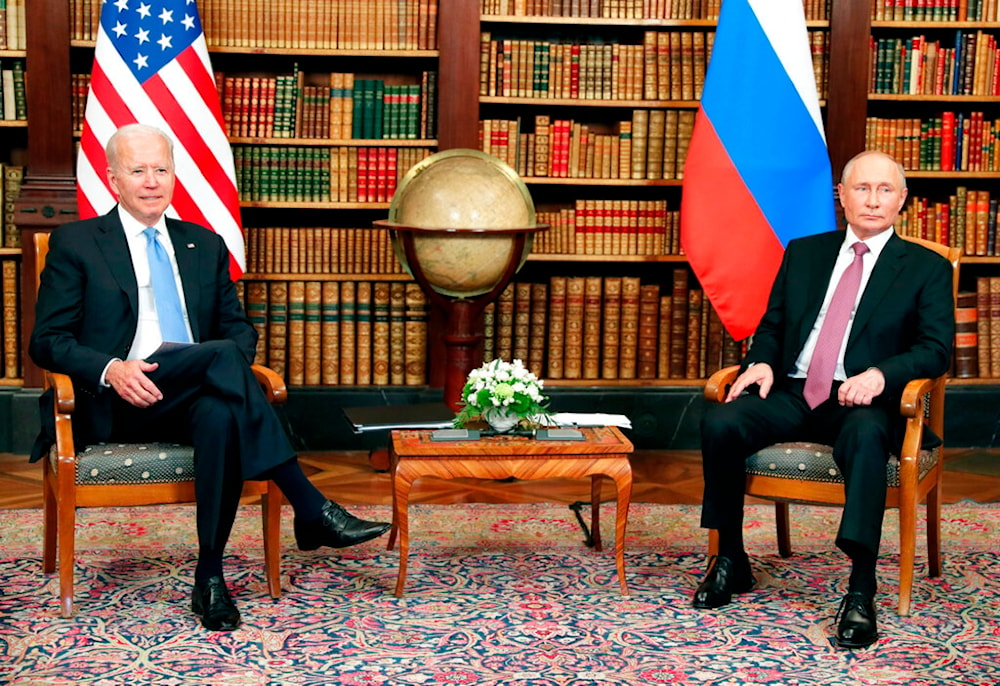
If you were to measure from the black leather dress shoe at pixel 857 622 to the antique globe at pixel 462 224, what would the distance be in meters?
2.08

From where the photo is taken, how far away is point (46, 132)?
18.3 feet

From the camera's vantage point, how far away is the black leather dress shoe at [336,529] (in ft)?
12.3

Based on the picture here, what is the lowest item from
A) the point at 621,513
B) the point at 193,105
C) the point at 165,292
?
the point at 621,513

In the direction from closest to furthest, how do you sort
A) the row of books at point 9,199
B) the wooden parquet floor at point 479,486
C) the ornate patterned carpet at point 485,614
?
the ornate patterned carpet at point 485,614 → the wooden parquet floor at point 479,486 → the row of books at point 9,199

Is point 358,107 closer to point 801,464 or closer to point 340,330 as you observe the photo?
point 340,330

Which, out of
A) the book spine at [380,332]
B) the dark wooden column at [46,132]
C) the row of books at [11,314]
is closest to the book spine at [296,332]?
the book spine at [380,332]

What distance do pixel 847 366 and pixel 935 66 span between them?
2.69 m

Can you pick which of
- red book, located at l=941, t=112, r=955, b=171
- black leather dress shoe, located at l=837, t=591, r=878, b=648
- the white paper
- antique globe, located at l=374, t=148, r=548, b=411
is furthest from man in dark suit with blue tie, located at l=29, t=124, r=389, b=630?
red book, located at l=941, t=112, r=955, b=171

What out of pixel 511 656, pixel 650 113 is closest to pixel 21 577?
pixel 511 656

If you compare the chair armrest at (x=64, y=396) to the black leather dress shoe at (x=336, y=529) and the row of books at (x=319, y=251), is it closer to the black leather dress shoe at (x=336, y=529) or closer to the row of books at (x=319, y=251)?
the black leather dress shoe at (x=336, y=529)

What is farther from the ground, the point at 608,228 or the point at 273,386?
the point at 608,228

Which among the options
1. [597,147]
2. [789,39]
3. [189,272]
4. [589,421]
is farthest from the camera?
[597,147]

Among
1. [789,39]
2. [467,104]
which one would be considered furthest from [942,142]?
[467,104]

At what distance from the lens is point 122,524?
14.9ft
